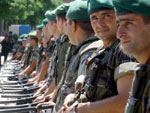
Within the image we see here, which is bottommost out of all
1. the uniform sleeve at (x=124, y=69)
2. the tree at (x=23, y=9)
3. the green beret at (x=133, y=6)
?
the uniform sleeve at (x=124, y=69)

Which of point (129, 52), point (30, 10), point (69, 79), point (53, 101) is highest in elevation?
point (30, 10)

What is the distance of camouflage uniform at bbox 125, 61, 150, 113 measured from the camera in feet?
5.01

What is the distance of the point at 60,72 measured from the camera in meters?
3.67

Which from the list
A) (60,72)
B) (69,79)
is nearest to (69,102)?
Answer: (69,79)

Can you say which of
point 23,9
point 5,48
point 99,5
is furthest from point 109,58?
point 23,9

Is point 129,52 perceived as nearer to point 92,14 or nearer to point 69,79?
point 92,14

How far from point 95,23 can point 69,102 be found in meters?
0.59

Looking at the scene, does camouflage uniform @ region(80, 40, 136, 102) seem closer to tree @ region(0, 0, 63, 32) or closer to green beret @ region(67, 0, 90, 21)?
green beret @ region(67, 0, 90, 21)

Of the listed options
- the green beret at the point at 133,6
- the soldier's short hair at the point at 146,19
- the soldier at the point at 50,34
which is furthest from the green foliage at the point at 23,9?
the soldier's short hair at the point at 146,19

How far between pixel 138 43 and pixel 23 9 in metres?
20.6

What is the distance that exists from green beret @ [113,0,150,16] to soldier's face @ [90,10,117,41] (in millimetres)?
545

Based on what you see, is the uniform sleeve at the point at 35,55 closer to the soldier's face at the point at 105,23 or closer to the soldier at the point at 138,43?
the soldier's face at the point at 105,23

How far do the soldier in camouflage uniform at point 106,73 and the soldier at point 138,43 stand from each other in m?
0.31

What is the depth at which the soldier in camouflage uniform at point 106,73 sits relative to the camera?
6.38 feet
